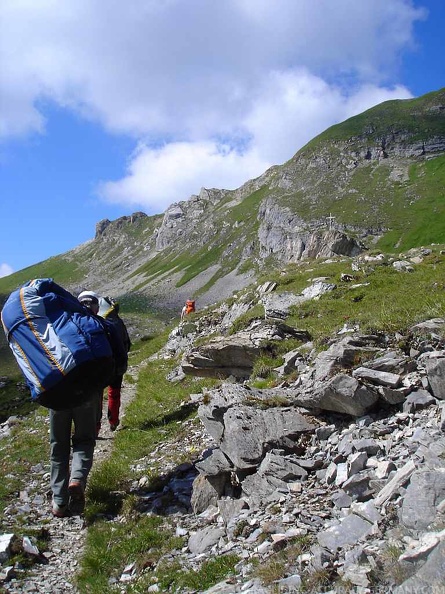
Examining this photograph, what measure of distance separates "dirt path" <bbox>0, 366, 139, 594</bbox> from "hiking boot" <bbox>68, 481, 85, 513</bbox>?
0.14 metres

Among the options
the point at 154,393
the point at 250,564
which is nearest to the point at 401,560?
the point at 250,564

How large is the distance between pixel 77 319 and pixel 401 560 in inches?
203

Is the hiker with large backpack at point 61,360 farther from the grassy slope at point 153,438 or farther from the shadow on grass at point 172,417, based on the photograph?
the shadow on grass at point 172,417

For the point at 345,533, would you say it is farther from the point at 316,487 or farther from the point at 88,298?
the point at 88,298

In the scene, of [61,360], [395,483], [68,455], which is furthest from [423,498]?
[68,455]

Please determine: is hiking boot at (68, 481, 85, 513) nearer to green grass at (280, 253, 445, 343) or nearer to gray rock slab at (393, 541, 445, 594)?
gray rock slab at (393, 541, 445, 594)

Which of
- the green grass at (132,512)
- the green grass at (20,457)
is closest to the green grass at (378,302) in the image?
the green grass at (132,512)

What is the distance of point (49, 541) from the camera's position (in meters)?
6.60

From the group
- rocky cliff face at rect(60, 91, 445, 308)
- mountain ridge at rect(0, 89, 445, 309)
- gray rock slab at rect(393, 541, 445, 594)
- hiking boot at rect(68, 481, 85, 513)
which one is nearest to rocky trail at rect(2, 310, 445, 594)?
gray rock slab at rect(393, 541, 445, 594)

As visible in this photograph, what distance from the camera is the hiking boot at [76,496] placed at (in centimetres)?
724

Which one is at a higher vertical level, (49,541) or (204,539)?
(49,541)

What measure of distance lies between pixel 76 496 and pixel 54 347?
2.64 m

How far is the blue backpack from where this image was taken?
646 centimetres

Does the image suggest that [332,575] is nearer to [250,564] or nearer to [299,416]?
[250,564]
